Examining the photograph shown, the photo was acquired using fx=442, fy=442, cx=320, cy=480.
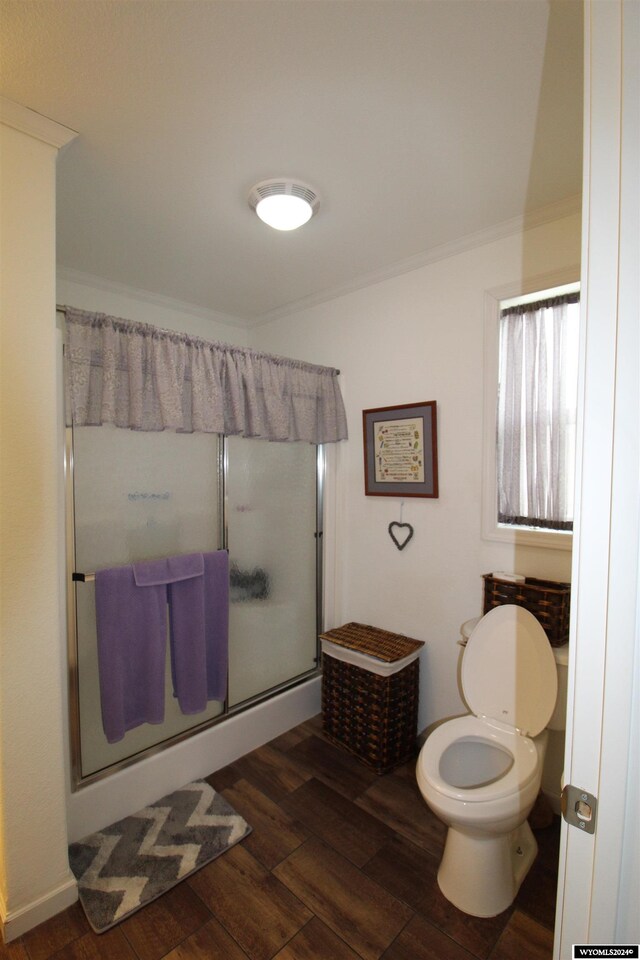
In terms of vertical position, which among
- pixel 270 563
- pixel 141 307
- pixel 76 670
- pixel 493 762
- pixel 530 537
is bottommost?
pixel 493 762

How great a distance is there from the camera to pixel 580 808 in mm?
599

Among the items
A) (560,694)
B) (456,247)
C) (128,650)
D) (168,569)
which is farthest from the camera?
→ (456,247)

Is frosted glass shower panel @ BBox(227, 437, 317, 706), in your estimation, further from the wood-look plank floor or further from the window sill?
the window sill

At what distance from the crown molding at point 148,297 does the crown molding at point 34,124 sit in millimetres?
1099

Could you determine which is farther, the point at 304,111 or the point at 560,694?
the point at 560,694

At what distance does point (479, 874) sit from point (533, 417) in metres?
1.71

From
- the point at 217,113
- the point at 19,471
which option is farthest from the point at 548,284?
the point at 19,471

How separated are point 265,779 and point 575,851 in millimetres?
1837

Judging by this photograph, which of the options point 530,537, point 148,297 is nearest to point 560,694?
point 530,537

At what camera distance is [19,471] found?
4.44 ft

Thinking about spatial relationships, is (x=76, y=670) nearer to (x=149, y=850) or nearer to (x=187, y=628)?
(x=187, y=628)

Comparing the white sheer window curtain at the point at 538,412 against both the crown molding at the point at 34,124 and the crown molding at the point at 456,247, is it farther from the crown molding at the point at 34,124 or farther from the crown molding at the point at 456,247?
the crown molding at the point at 34,124

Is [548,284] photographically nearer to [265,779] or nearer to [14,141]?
[14,141]

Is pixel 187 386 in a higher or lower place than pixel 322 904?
higher
